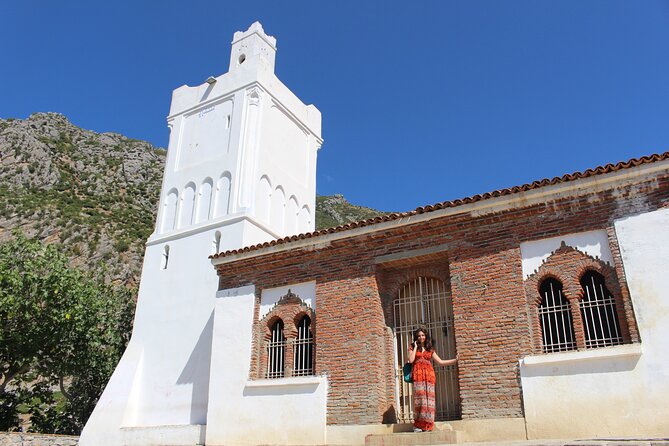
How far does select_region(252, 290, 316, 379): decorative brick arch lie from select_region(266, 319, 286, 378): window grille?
0.26 feet

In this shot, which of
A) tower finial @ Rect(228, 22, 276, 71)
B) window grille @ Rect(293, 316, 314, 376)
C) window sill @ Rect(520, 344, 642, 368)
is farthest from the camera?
tower finial @ Rect(228, 22, 276, 71)

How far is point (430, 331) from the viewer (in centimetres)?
1106

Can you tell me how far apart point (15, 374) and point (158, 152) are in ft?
140

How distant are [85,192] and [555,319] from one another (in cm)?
4433

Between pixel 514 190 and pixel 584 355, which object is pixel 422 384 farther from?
pixel 514 190

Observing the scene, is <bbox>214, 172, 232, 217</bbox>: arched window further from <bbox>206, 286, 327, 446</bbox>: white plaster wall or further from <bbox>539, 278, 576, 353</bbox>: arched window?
<bbox>539, 278, 576, 353</bbox>: arched window

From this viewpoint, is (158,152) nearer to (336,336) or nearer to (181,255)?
(181,255)

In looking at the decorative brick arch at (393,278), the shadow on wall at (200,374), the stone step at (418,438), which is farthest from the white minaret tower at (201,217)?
the stone step at (418,438)

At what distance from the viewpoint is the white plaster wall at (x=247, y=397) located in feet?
36.4

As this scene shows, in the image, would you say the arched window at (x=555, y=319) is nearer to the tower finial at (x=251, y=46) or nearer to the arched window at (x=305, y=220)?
the arched window at (x=305, y=220)

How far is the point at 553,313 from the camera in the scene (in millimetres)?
9633

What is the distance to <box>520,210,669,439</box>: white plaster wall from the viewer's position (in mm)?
8312

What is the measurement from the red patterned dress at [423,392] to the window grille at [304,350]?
9.42 feet

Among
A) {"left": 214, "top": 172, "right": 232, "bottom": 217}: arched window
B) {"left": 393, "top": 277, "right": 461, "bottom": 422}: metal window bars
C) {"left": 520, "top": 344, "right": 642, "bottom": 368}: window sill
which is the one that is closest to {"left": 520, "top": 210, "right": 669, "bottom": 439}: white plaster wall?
{"left": 520, "top": 344, "right": 642, "bottom": 368}: window sill
